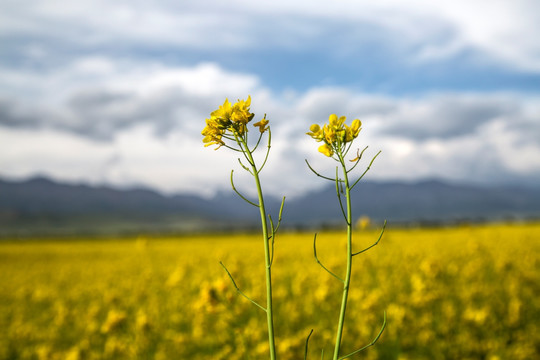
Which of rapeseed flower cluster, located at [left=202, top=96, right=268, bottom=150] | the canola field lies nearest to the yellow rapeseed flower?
rapeseed flower cluster, located at [left=202, top=96, right=268, bottom=150]

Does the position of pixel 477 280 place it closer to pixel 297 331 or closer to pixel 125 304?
pixel 297 331

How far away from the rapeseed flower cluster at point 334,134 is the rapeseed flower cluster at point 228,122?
17 cm

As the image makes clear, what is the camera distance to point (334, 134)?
129 centimetres

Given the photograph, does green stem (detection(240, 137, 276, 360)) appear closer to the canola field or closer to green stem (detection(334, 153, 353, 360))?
green stem (detection(334, 153, 353, 360))

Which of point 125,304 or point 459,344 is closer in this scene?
point 459,344

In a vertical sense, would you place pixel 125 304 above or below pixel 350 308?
below

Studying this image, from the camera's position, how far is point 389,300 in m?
5.64

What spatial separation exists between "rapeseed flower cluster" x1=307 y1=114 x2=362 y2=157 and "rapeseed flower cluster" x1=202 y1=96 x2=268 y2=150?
17cm

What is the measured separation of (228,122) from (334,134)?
0.33 m

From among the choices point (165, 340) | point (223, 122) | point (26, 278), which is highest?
point (223, 122)


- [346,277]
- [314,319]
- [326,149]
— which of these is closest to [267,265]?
[346,277]

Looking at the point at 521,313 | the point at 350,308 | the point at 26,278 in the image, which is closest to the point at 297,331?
the point at 350,308

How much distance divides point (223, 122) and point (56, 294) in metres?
9.81

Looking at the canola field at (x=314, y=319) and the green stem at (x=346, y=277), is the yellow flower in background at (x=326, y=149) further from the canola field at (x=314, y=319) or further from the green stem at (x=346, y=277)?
the canola field at (x=314, y=319)
